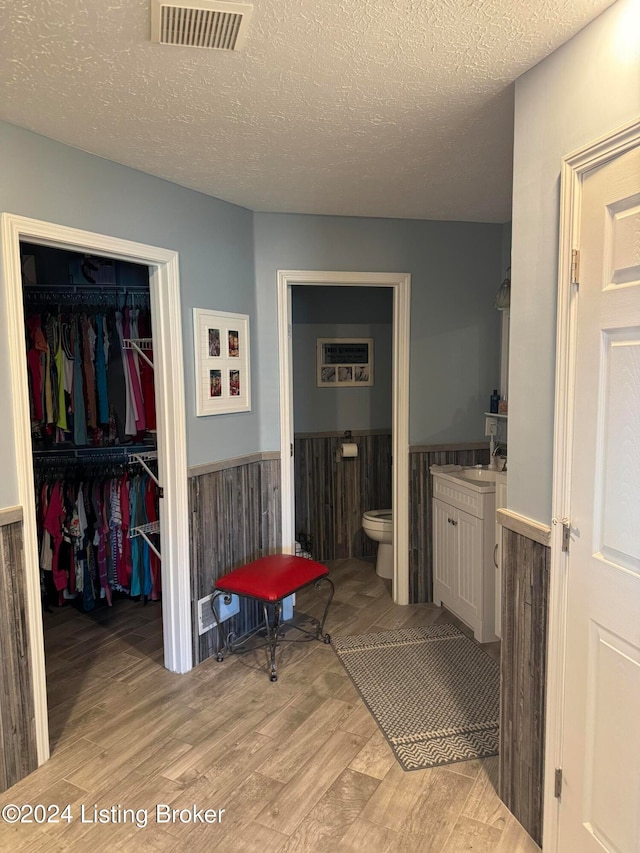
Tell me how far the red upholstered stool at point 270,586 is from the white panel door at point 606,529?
4.72ft

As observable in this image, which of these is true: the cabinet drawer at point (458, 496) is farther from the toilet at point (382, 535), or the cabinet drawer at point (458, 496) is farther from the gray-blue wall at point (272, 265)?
the toilet at point (382, 535)

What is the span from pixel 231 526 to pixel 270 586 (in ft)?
1.70

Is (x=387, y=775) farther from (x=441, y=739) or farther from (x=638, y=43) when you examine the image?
(x=638, y=43)

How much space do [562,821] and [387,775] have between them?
2.15ft

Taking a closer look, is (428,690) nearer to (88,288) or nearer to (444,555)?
(444,555)

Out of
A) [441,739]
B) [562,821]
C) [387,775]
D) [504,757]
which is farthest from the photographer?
[441,739]

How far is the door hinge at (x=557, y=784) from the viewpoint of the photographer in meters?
1.66

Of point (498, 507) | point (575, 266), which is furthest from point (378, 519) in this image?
point (575, 266)

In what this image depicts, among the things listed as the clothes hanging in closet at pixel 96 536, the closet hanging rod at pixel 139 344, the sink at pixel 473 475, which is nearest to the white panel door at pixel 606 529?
the sink at pixel 473 475

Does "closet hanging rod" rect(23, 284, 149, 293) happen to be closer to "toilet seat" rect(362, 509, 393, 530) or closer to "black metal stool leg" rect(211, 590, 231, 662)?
"black metal stool leg" rect(211, 590, 231, 662)

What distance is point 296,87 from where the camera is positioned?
1770 millimetres

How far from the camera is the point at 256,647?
10.1ft

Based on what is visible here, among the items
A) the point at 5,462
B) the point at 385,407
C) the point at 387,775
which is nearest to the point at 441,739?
the point at 387,775

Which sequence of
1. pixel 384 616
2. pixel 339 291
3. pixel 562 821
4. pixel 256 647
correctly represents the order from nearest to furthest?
pixel 562 821
pixel 256 647
pixel 384 616
pixel 339 291
